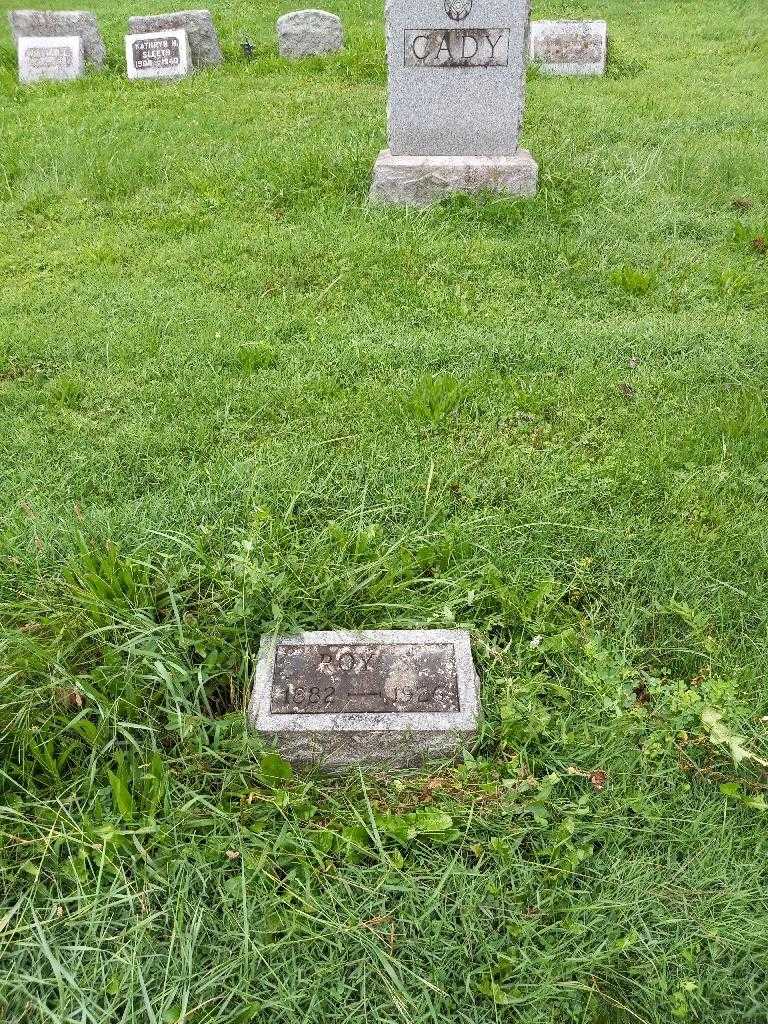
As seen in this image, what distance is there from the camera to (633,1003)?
5.47 ft

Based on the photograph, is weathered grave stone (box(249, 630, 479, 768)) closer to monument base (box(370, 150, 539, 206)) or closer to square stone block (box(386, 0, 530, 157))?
monument base (box(370, 150, 539, 206))

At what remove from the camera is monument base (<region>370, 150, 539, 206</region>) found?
16.1 ft

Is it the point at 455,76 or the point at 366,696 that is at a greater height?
the point at 455,76

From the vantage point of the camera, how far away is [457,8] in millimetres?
4652

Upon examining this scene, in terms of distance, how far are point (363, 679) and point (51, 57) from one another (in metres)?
8.56

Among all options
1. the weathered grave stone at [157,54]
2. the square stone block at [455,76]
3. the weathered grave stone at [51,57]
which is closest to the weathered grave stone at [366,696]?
the square stone block at [455,76]

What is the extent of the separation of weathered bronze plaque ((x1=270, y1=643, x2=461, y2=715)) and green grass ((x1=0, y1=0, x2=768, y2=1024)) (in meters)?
0.12

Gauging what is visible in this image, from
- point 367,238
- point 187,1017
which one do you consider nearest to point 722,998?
point 187,1017

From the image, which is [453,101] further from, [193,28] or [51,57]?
[51,57]

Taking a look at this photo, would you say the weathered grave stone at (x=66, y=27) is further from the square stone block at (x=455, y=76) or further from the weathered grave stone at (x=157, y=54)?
the square stone block at (x=455, y=76)

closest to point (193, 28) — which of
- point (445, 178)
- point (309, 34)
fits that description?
point (309, 34)

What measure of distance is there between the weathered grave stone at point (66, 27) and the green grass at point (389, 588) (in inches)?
184

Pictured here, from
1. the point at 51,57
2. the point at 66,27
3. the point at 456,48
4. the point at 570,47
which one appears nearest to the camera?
the point at 456,48

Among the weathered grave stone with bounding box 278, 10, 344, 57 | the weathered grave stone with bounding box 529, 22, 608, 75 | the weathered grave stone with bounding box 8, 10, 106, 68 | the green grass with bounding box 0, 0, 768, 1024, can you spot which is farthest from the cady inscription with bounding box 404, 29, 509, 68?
the weathered grave stone with bounding box 8, 10, 106, 68
